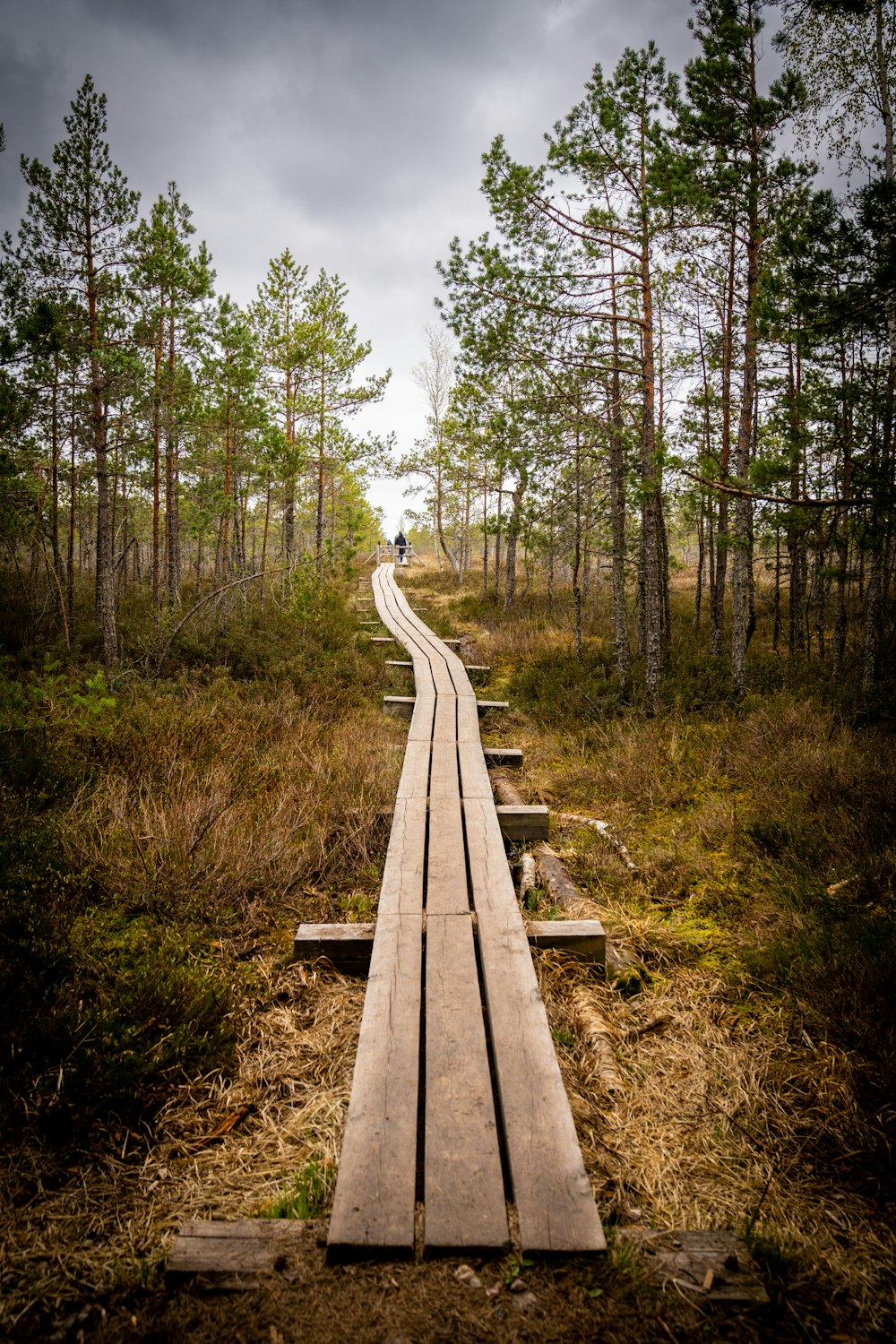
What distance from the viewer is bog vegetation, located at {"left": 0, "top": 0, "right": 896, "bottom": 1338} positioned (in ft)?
8.13

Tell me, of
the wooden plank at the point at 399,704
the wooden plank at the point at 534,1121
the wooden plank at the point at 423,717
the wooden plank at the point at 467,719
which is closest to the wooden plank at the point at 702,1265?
the wooden plank at the point at 534,1121

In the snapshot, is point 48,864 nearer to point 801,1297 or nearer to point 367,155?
point 801,1297

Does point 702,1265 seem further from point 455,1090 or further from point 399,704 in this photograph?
point 399,704

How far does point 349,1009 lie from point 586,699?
22.7ft

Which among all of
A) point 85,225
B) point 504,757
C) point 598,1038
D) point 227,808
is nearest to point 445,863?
point 598,1038

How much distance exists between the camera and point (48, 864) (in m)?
3.70

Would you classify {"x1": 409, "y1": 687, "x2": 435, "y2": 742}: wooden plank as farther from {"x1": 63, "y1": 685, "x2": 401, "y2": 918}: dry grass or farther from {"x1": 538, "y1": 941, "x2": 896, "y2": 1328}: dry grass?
{"x1": 538, "y1": 941, "x2": 896, "y2": 1328}: dry grass

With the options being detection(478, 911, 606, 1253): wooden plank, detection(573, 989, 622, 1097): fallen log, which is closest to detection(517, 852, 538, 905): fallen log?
detection(573, 989, 622, 1097): fallen log

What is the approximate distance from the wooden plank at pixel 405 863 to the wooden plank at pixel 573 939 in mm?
759

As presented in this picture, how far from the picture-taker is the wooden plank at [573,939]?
354 centimetres

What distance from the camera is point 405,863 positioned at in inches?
164

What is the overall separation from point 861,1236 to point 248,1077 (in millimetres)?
2492

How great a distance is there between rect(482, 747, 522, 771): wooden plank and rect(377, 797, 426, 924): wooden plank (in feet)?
6.35

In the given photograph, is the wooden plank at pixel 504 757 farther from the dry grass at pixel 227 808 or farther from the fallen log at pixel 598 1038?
the fallen log at pixel 598 1038
